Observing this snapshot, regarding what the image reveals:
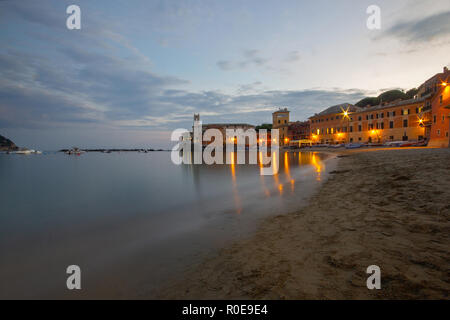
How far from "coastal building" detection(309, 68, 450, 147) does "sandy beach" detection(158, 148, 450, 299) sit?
33577 mm

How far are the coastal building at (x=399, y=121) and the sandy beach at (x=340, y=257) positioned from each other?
1322 inches

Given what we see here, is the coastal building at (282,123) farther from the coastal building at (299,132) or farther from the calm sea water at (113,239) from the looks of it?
the calm sea water at (113,239)

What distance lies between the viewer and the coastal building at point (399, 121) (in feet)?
101

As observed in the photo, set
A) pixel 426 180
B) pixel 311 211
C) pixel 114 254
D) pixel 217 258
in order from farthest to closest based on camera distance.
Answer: pixel 426 180 < pixel 311 211 < pixel 114 254 < pixel 217 258

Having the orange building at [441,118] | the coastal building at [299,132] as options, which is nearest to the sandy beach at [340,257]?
the orange building at [441,118]

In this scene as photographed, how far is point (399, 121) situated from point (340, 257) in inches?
2606

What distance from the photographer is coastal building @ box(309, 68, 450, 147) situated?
30.9m

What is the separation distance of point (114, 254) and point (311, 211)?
664cm

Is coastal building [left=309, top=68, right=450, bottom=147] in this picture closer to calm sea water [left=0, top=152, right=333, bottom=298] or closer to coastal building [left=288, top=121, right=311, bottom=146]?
coastal building [left=288, top=121, right=311, bottom=146]

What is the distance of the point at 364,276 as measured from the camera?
10.9ft

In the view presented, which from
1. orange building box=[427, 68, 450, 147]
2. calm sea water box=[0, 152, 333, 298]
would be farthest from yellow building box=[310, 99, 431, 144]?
calm sea water box=[0, 152, 333, 298]

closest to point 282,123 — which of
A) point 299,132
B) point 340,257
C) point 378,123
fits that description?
point 299,132
